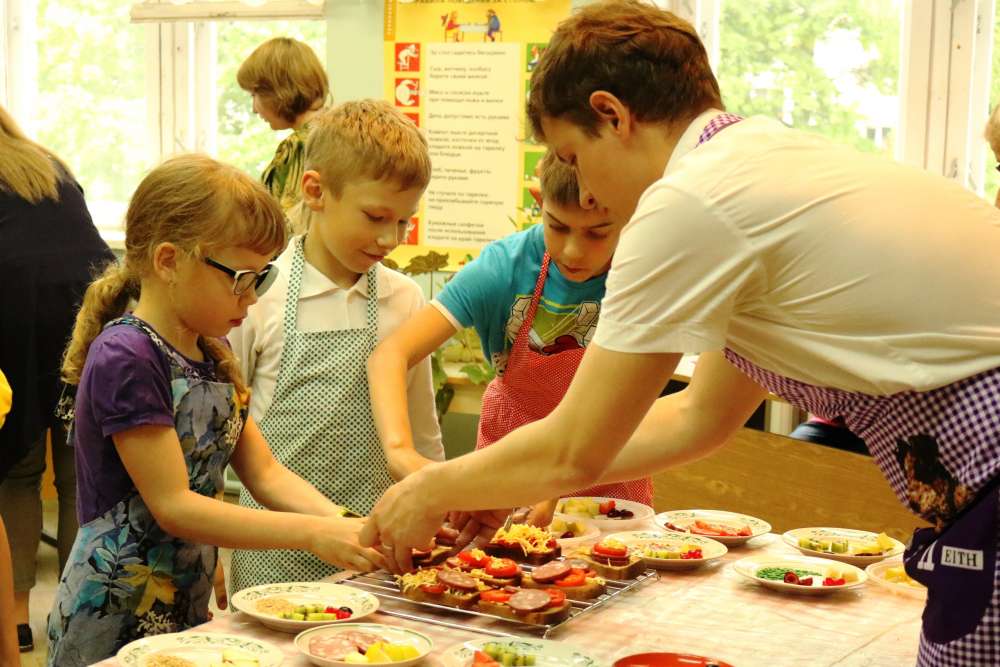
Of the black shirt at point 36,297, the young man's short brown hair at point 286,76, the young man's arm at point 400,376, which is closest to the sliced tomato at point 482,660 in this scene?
the young man's arm at point 400,376

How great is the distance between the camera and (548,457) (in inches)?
64.6

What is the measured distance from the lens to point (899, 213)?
4.81 ft

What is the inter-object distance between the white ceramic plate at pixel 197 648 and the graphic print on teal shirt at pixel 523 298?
3.48 feet

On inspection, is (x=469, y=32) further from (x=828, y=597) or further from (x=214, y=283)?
(x=828, y=597)

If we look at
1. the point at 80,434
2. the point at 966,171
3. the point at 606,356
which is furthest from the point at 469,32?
the point at 606,356

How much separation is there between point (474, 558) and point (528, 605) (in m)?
0.25

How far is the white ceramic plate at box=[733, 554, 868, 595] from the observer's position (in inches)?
79.8

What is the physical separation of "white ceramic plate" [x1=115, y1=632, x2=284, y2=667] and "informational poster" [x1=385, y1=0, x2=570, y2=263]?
136 inches

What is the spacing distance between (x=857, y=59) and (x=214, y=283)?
11.0ft

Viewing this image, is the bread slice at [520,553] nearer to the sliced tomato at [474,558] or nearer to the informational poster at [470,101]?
the sliced tomato at [474,558]

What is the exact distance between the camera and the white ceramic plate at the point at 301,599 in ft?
5.81

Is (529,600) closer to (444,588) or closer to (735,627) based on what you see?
(444,588)

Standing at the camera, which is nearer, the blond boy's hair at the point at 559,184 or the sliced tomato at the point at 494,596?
the sliced tomato at the point at 494,596

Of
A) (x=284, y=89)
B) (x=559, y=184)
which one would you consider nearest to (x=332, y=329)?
(x=559, y=184)
